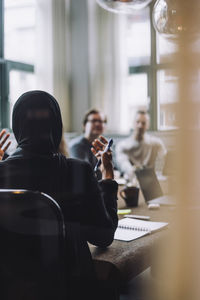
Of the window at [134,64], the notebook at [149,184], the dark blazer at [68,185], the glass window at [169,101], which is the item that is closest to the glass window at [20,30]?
the window at [134,64]

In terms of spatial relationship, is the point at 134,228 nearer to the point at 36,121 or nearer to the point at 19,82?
the point at 36,121

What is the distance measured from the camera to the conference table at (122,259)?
0.87m

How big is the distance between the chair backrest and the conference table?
0.38ft

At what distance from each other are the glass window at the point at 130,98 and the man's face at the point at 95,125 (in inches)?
→ 71.1

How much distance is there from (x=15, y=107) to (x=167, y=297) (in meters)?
0.69

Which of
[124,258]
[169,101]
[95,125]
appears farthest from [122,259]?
[95,125]

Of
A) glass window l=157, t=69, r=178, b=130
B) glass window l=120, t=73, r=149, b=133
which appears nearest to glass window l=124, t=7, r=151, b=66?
glass window l=120, t=73, r=149, b=133

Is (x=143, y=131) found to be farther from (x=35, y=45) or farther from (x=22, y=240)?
(x=22, y=240)

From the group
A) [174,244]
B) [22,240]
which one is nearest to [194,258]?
[174,244]

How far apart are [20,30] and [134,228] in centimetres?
401

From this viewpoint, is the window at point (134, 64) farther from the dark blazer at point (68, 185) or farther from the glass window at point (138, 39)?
the dark blazer at point (68, 185)

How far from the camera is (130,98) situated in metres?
5.04

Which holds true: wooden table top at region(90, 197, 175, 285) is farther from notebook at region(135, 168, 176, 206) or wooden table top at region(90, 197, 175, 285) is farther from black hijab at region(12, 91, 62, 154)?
notebook at region(135, 168, 176, 206)

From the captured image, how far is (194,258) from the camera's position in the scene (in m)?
0.45
